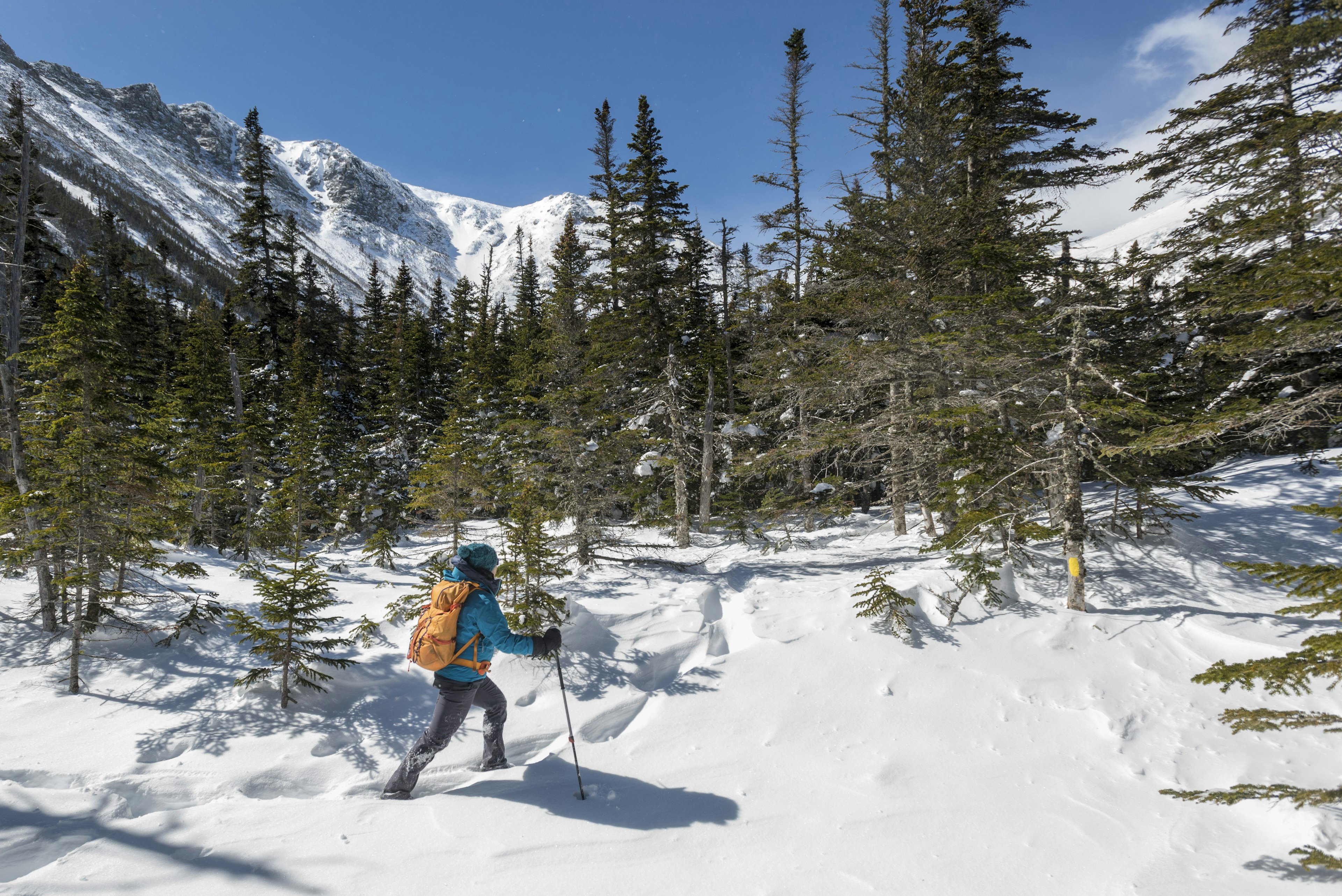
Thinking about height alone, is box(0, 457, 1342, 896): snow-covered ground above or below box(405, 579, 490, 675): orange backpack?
below

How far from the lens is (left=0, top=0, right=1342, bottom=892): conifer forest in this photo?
7059mm

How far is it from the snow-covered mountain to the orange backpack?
44.0 m

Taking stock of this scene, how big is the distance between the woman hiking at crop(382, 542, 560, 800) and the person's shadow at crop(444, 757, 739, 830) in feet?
1.48

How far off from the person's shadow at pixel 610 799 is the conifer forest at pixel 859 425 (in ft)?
0.77

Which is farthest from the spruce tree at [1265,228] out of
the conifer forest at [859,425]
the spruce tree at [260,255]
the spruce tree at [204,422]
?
the spruce tree at [260,255]

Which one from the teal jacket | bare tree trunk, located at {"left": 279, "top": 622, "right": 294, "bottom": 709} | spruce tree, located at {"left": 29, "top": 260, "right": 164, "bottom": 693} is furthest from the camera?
spruce tree, located at {"left": 29, "top": 260, "right": 164, "bottom": 693}

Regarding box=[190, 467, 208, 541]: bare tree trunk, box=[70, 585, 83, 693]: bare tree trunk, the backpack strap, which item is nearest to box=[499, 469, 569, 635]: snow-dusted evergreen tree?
the backpack strap

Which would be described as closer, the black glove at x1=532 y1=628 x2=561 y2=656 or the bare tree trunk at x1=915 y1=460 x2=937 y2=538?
the black glove at x1=532 y1=628 x2=561 y2=656

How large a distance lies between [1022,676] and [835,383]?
26.3 feet

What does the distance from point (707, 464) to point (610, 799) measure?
41.8ft

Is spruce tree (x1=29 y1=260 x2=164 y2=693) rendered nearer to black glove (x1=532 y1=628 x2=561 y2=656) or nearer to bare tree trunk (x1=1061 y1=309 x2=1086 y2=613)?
black glove (x1=532 y1=628 x2=561 y2=656)

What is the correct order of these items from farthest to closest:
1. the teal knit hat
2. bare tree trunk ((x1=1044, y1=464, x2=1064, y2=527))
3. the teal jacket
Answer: bare tree trunk ((x1=1044, y1=464, x2=1064, y2=527)), the teal knit hat, the teal jacket

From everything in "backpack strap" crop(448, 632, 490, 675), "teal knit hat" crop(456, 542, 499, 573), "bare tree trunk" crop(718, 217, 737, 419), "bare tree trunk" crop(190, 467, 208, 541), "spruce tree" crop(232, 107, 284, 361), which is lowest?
"backpack strap" crop(448, 632, 490, 675)

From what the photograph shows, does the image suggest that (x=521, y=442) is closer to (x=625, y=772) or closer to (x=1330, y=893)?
(x=625, y=772)
